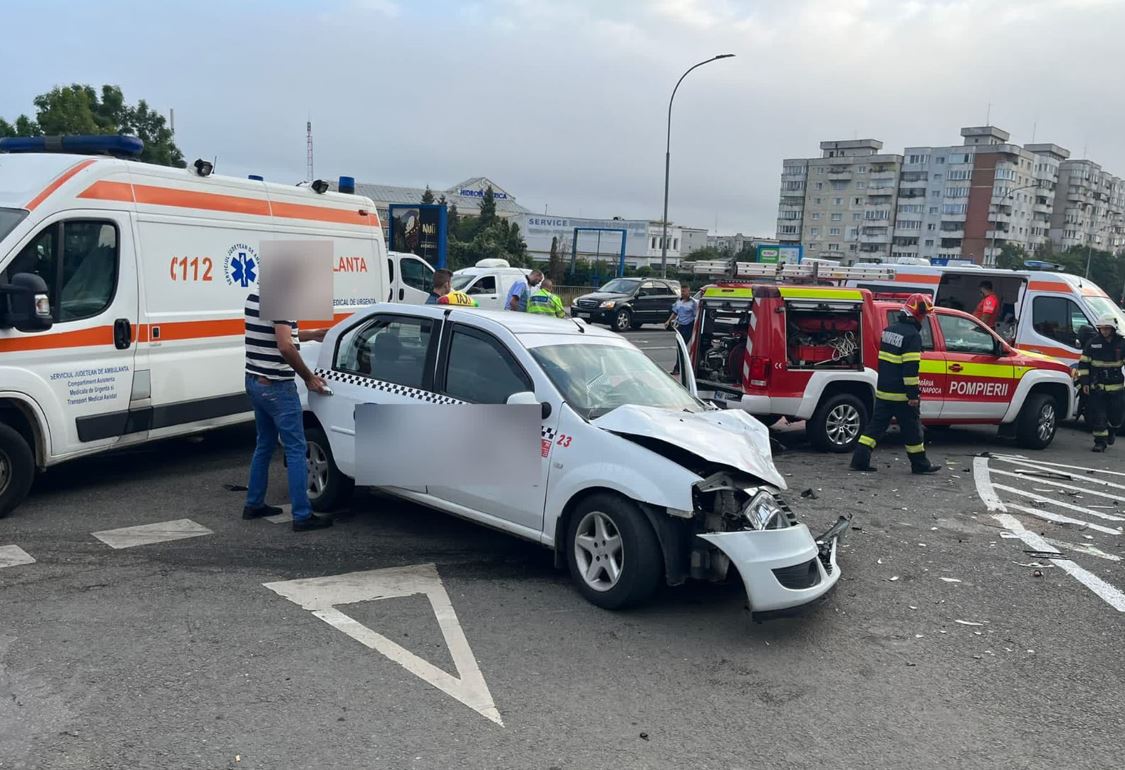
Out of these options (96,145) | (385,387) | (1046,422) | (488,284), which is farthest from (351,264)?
(488,284)

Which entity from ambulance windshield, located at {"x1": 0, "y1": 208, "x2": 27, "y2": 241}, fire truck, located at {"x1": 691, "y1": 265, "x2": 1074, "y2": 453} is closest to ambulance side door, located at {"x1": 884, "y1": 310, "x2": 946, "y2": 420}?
fire truck, located at {"x1": 691, "y1": 265, "x2": 1074, "y2": 453}

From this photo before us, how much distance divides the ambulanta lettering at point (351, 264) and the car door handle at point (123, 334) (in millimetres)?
2700

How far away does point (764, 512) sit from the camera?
15.7 feet

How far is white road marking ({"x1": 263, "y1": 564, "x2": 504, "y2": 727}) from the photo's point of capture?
157 inches

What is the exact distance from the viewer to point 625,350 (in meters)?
6.21

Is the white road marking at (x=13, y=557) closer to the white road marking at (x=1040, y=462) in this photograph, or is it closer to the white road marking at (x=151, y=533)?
the white road marking at (x=151, y=533)

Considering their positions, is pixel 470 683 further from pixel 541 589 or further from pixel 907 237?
pixel 907 237

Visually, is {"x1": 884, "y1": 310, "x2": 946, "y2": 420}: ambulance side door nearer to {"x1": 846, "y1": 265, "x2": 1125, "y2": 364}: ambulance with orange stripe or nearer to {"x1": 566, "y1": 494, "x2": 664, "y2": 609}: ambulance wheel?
{"x1": 846, "y1": 265, "x2": 1125, "y2": 364}: ambulance with orange stripe

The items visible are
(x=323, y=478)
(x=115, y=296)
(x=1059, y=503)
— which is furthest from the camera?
(x=1059, y=503)

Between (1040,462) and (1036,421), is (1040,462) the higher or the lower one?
the lower one

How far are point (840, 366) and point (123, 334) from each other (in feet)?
23.9

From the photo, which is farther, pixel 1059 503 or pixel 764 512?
pixel 1059 503

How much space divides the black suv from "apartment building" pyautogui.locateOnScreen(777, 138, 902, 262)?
280 ft

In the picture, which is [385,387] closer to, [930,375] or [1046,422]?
[930,375]
